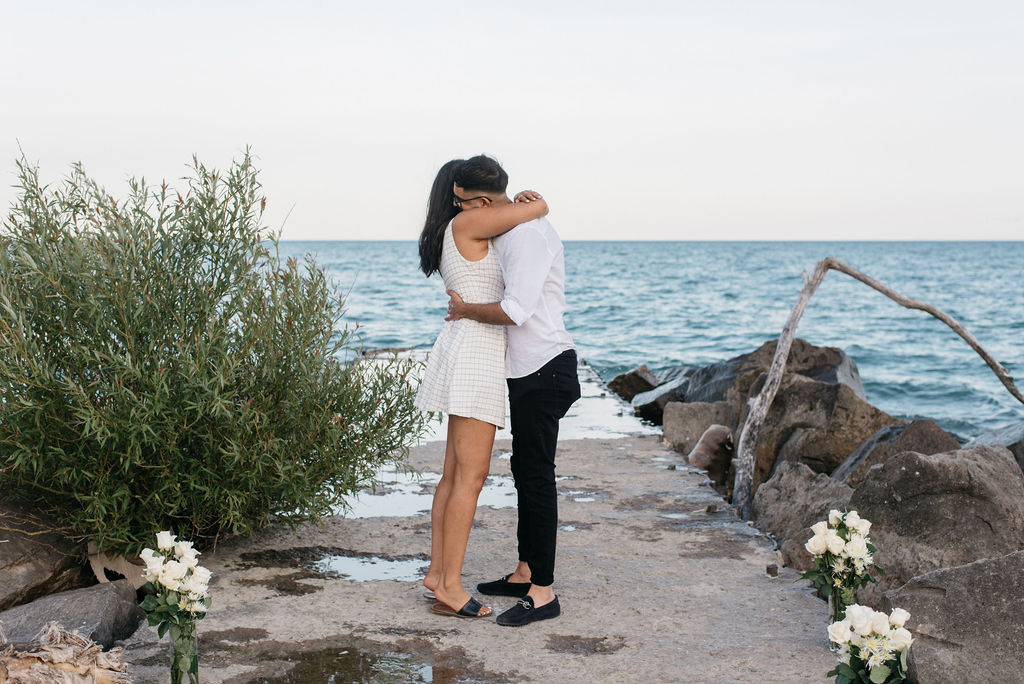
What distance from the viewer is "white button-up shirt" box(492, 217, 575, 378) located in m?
4.32

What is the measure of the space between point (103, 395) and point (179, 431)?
405 millimetres

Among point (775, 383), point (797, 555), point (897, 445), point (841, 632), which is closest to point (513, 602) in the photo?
point (797, 555)

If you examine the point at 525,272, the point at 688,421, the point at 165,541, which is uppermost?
the point at 525,272

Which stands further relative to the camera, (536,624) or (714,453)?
(714,453)

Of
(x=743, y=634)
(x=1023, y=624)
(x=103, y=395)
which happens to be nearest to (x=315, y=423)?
(x=103, y=395)

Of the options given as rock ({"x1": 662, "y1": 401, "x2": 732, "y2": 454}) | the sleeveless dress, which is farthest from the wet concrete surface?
rock ({"x1": 662, "y1": 401, "x2": 732, "y2": 454})

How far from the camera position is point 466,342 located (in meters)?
4.57

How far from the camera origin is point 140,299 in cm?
476

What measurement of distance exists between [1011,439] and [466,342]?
676cm

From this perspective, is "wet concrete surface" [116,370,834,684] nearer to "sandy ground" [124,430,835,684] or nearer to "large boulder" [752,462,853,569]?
"sandy ground" [124,430,835,684]

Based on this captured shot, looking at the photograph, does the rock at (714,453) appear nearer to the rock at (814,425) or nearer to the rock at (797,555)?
the rock at (814,425)

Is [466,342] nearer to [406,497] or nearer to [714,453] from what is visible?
[406,497]

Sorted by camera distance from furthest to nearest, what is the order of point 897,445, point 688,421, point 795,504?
point 688,421 < point 897,445 < point 795,504

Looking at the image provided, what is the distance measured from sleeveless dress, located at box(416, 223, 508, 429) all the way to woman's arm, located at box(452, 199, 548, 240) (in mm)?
99
